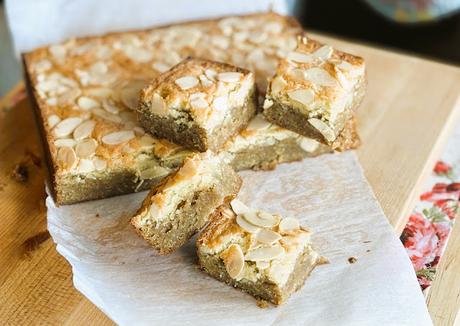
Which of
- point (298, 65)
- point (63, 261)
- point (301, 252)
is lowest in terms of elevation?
point (63, 261)

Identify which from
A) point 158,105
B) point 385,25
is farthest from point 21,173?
point 385,25

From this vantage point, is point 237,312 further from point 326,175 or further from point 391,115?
point 391,115

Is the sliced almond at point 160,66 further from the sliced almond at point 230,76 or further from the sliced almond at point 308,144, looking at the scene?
the sliced almond at point 308,144

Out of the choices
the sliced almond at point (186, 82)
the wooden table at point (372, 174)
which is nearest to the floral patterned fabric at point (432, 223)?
the wooden table at point (372, 174)

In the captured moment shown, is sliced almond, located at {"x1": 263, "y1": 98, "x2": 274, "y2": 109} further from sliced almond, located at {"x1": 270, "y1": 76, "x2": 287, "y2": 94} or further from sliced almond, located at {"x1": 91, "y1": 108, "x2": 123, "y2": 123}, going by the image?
sliced almond, located at {"x1": 91, "y1": 108, "x2": 123, "y2": 123}

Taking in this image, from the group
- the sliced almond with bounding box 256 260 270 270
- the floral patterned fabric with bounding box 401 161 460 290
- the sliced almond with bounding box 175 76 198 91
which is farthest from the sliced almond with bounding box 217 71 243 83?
the floral patterned fabric with bounding box 401 161 460 290

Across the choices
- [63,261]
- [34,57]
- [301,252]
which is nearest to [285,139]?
[301,252]
